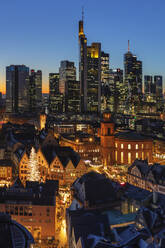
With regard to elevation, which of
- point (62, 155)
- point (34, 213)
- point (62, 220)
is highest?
point (62, 155)

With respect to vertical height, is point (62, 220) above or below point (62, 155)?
below

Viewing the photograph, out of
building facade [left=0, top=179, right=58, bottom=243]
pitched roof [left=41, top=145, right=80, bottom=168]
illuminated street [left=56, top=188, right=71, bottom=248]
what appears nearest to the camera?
illuminated street [left=56, top=188, right=71, bottom=248]

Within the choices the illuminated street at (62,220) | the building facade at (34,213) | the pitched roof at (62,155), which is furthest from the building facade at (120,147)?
the building facade at (34,213)

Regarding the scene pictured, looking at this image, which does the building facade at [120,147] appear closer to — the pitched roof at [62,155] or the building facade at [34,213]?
the pitched roof at [62,155]

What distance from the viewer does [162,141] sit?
110m

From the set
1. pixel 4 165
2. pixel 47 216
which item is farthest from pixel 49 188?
pixel 4 165

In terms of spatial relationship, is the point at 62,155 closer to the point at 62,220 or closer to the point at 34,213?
the point at 62,220

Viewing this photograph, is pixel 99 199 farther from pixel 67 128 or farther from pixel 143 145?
pixel 67 128

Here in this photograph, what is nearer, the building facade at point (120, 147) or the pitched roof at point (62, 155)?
the pitched roof at point (62, 155)

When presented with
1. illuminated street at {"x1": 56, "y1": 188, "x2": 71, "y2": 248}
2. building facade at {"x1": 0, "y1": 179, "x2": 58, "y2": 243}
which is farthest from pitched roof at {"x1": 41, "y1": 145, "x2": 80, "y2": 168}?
building facade at {"x1": 0, "y1": 179, "x2": 58, "y2": 243}

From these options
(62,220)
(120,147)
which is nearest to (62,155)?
(62,220)

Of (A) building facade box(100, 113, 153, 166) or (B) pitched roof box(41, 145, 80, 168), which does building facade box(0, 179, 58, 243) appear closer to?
(B) pitched roof box(41, 145, 80, 168)

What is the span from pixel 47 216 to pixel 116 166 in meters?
47.6

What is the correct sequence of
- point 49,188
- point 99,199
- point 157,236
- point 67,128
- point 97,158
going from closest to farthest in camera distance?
point 157,236 < point 99,199 < point 49,188 < point 97,158 < point 67,128
